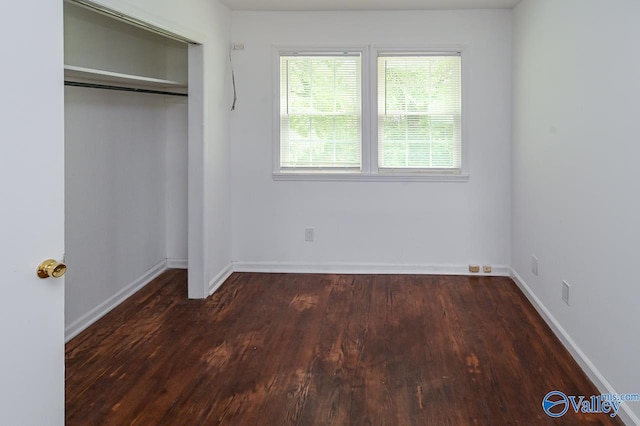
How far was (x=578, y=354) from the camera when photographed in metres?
2.99

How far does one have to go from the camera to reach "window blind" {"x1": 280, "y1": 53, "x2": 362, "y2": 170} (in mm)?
4875

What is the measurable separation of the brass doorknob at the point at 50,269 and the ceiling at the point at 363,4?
355cm

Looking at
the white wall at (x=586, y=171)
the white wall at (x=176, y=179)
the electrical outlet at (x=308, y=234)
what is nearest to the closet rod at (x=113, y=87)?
the white wall at (x=176, y=179)

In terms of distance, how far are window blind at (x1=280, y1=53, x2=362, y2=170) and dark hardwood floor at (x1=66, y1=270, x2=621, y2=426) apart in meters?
1.31

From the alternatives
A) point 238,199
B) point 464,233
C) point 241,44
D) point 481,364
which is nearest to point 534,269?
point 464,233

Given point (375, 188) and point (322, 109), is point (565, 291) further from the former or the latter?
point (322, 109)

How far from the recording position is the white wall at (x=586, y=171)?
239 cm

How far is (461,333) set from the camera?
11.5 ft

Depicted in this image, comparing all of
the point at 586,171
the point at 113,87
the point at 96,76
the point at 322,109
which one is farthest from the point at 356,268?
the point at 96,76

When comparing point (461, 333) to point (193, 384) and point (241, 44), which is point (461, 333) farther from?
point (241, 44)

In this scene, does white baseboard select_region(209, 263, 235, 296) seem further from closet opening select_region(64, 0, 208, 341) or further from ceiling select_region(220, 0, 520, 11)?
ceiling select_region(220, 0, 520, 11)

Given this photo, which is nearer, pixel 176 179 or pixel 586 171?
pixel 586 171

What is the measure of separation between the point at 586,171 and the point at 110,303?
335cm

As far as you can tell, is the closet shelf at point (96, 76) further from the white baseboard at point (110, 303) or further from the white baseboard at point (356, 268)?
the white baseboard at point (356, 268)
